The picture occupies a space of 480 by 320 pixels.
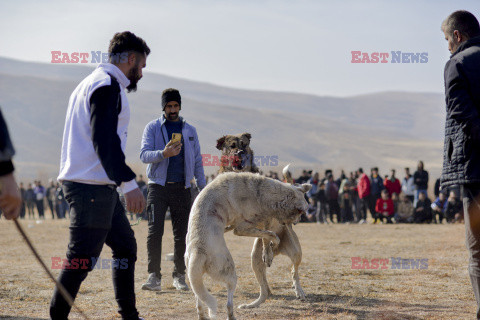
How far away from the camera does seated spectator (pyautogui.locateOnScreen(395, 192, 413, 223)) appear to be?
2181 cm

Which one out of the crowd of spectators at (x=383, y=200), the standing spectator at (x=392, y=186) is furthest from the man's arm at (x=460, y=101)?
the standing spectator at (x=392, y=186)

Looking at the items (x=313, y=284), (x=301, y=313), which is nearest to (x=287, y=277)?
(x=313, y=284)

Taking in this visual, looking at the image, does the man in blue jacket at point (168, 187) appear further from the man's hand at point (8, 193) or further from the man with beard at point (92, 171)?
the man's hand at point (8, 193)

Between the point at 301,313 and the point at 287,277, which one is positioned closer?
the point at 301,313

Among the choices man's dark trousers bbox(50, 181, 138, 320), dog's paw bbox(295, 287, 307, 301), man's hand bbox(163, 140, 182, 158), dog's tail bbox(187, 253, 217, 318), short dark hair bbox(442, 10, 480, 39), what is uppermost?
short dark hair bbox(442, 10, 480, 39)

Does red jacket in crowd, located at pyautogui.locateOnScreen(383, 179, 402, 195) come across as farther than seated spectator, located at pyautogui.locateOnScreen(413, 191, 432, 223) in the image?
Yes

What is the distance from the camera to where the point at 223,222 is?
5469 mm

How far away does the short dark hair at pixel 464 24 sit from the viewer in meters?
4.77

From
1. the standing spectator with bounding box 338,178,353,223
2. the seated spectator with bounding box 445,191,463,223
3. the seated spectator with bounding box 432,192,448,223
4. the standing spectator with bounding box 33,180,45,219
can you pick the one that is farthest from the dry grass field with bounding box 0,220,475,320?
the standing spectator with bounding box 33,180,45,219

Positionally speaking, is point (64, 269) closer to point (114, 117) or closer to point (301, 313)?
point (114, 117)

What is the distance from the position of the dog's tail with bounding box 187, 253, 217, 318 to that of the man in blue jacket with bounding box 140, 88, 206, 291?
234cm

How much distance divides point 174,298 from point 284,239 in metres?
1.50

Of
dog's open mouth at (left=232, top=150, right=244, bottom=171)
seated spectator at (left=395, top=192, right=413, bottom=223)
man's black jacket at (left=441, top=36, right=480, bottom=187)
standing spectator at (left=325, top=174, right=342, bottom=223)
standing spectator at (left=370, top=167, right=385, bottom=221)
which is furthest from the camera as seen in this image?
standing spectator at (left=325, top=174, right=342, bottom=223)

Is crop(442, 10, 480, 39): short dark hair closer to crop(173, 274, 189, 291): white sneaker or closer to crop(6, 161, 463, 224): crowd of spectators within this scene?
crop(173, 274, 189, 291): white sneaker
